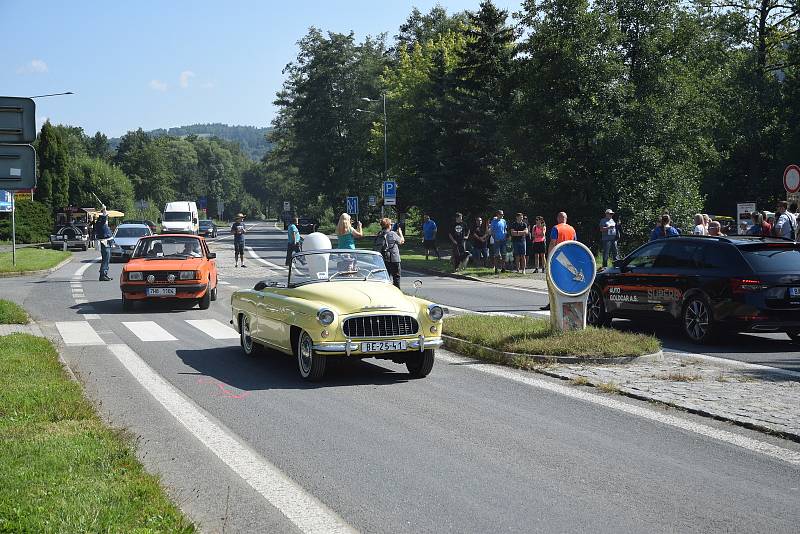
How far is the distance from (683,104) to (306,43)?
55748mm

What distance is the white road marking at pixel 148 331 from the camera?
15.1 metres

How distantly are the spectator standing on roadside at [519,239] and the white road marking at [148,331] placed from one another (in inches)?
591

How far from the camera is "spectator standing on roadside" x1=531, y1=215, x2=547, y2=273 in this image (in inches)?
1224

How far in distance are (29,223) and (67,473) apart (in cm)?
6916

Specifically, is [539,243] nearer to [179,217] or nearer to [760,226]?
[760,226]

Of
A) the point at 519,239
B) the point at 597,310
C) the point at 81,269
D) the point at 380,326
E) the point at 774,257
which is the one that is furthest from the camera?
the point at 81,269

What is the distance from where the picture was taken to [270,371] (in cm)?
1153

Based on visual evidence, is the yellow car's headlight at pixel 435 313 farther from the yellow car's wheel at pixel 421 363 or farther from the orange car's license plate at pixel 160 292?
the orange car's license plate at pixel 160 292

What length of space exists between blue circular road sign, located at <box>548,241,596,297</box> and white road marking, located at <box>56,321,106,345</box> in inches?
275

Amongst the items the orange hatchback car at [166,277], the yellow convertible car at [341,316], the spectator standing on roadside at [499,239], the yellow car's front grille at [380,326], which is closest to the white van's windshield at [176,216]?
the spectator standing on roadside at [499,239]

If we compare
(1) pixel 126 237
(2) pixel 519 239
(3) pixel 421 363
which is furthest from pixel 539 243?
(3) pixel 421 363

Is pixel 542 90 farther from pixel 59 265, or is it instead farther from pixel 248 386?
pixel 248 386

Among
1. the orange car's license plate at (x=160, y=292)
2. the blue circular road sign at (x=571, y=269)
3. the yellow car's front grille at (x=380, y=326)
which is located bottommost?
the orange car's license plate at (x=160, y=292)

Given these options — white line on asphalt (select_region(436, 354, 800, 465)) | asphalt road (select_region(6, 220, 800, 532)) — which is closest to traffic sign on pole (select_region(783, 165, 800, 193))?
white line on asphalt (select_region(436, 354, 800, 465))
